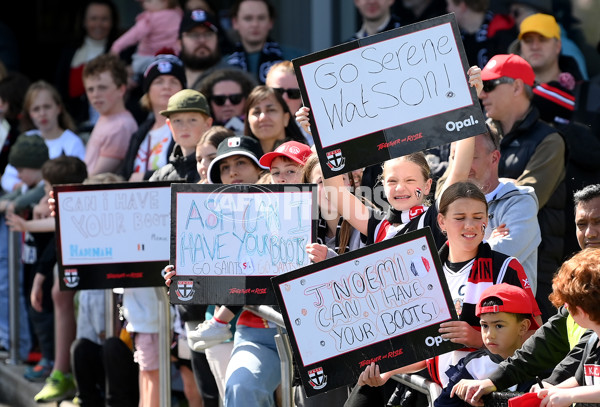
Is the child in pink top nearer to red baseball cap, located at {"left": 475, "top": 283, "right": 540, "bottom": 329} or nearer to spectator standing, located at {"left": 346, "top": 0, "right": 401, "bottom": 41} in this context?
spectator standing, located at {"left": 346, "top": 0, "right": 401, "bottom": 41}

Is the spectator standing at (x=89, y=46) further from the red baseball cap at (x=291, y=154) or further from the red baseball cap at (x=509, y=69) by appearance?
the red baseball cap at (x=509, y=69)

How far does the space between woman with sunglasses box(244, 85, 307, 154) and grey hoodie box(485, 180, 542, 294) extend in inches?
66.0

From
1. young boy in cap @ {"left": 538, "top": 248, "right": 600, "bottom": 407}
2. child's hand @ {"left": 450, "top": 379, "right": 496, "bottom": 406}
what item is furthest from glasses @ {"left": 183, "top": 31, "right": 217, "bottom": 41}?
young boy in cap @ {"left": 538, "top": 248, "right": 600, "bottom": 407}

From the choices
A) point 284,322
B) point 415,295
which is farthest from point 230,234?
point 415,295

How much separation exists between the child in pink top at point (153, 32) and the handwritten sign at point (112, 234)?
3.55 metres

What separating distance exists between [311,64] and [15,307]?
4.35 m

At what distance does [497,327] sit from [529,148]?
191 cm

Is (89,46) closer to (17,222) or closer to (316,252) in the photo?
(17,222)

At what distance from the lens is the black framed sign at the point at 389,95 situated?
4688 mm

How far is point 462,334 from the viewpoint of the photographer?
4.19 metres

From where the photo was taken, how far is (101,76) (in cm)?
845

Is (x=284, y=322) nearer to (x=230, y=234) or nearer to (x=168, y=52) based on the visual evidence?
(x=230, y=234)

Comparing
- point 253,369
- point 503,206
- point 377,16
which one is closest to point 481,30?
point 377,16

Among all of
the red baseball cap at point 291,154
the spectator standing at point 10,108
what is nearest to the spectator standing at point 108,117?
the spectator standing at point 10,108
